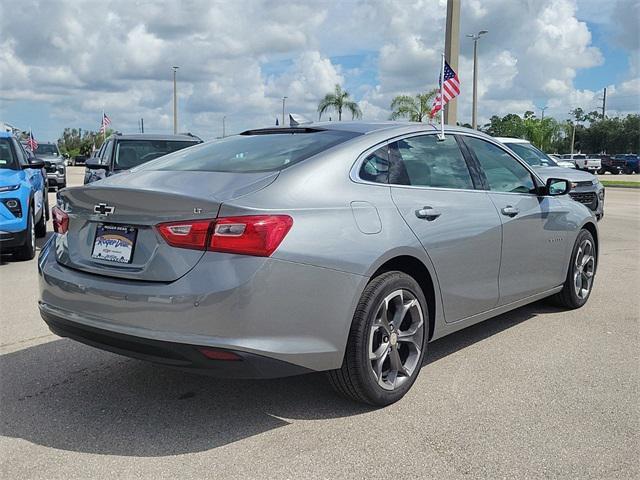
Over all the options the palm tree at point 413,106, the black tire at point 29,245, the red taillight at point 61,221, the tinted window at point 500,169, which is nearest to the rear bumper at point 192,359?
the red taillight at point 61,221

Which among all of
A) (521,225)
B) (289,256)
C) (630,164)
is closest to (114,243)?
(289,256)

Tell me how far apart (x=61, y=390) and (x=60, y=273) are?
828 millimetres

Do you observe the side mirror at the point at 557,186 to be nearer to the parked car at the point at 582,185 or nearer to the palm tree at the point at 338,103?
the parked car at the point at 582,185

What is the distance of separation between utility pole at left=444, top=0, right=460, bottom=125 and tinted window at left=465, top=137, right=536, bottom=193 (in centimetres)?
1383

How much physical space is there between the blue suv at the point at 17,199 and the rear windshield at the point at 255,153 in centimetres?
427

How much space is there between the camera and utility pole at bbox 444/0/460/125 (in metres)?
18.4

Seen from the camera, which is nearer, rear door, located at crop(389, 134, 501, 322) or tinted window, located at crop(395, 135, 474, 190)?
rear door, located at crop(389, 134, 501, 322)

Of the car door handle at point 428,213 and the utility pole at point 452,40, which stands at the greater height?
the utility pole at point 452,40

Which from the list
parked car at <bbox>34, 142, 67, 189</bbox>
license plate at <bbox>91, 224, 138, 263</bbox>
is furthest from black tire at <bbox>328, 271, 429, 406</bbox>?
A: parked car at <bbox>34, 142, 67, 189</bbox>

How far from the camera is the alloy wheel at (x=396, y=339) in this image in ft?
11.4

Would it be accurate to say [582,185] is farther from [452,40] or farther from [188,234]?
[188,234]

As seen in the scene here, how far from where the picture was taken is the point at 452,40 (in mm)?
18531

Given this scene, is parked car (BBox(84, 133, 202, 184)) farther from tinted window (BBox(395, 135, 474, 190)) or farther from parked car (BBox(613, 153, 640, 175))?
Result: parked car (BBox(613, 153, 640, 175))

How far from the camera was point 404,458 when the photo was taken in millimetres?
2977
